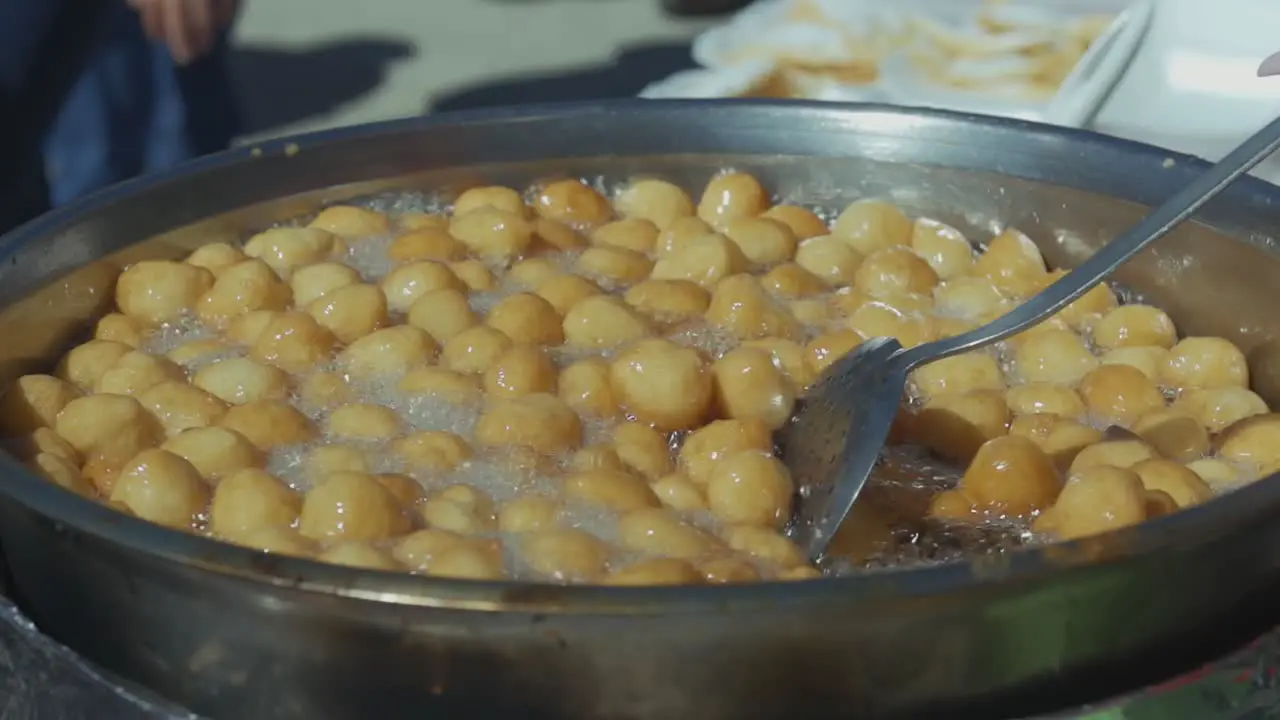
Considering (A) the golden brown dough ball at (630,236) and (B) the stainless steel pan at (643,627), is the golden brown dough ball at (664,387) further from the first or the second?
(B) the stainless steel pan at (643,627)

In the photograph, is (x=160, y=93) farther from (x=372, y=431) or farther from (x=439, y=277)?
(x=372, y=431)

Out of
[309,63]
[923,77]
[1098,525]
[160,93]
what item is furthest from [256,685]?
[309,63]

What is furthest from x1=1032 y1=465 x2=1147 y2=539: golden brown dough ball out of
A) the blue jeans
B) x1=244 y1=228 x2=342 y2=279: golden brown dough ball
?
the blue jeans

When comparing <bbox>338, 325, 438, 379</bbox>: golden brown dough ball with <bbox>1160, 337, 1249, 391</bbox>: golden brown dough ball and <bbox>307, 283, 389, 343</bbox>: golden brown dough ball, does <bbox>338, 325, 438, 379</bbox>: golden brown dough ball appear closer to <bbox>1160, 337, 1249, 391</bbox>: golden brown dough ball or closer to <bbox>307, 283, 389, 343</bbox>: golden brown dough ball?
<bbox>307, 283, 389, 343</bbox>: golden brown dough ball

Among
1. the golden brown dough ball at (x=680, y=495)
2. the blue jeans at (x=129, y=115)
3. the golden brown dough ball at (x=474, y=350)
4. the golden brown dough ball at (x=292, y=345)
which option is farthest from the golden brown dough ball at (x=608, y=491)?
the blue jeans at (x=129, y=115)

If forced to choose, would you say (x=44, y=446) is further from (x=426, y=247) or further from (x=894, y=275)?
(x=894, y=275)

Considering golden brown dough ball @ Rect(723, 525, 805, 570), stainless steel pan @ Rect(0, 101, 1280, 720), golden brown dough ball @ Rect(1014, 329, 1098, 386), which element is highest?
stainless steel pan @ Rect(0, 101, 1280, 720)
